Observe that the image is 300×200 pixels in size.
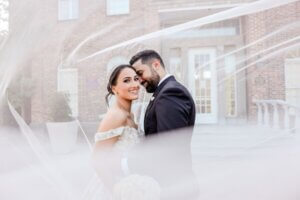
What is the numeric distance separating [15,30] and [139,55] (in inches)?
12.9

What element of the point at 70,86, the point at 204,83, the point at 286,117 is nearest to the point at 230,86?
the point at 204,83

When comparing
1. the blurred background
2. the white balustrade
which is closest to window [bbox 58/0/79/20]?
the blurred background

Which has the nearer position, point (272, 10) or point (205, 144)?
point (272, 10)

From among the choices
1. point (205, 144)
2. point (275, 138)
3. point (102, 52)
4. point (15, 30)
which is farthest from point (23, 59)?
point (275, 138)

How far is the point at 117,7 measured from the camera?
0.63 meters

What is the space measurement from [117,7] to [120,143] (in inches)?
13.2

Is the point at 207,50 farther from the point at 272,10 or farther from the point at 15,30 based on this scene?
the point at 15,30

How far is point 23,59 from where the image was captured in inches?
25.2

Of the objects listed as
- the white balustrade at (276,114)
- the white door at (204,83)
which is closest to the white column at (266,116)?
the white balustrade at (276,114)

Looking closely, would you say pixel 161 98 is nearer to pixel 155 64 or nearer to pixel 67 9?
pixel 155 64

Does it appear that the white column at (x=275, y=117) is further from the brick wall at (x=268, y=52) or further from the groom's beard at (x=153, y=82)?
the groom's beard at (x=153, y=82)

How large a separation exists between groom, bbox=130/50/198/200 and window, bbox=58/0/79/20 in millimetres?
231

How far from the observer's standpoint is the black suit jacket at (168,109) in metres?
0.45

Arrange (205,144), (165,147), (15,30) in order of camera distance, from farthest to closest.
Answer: (205,144) < (15,30) < (165,147)
